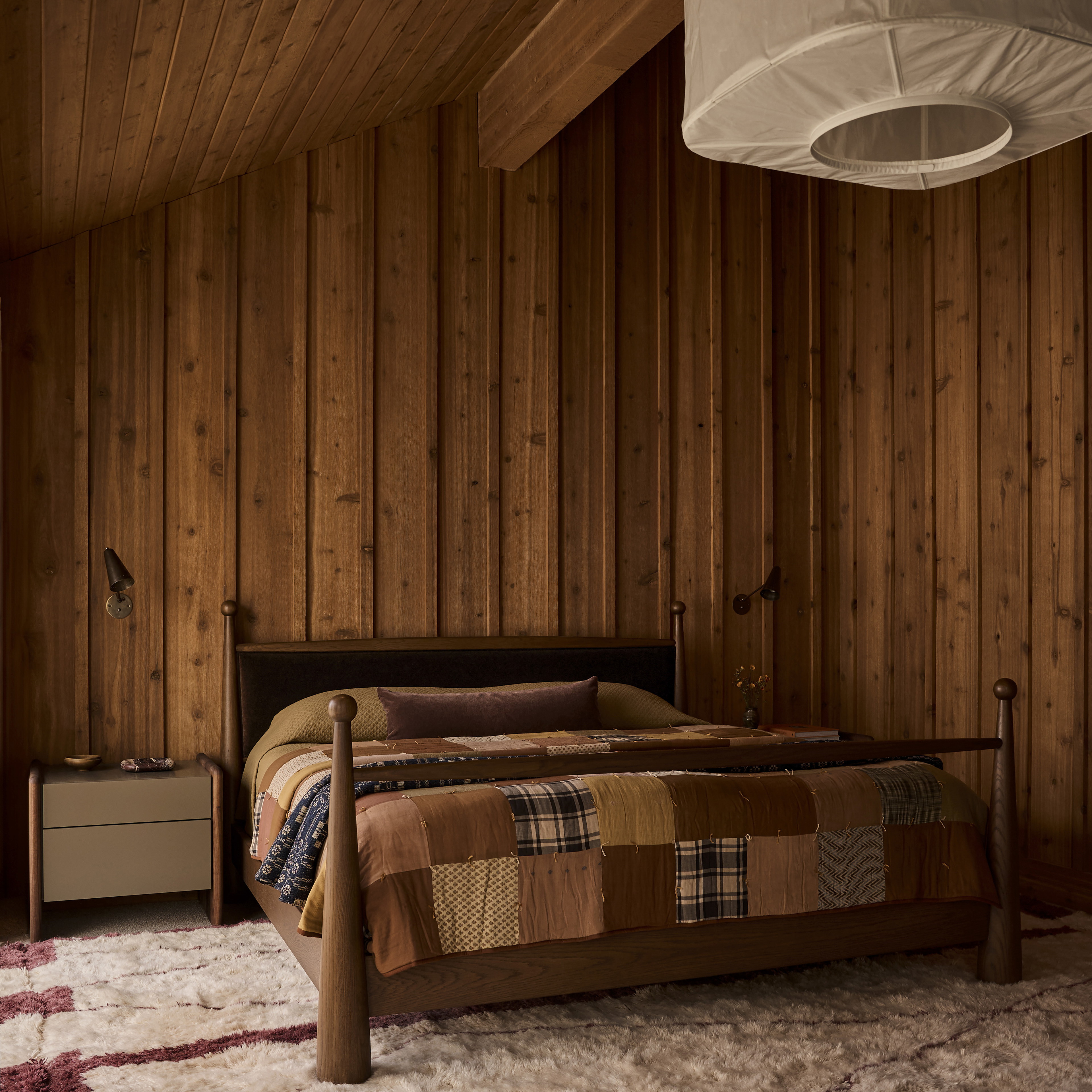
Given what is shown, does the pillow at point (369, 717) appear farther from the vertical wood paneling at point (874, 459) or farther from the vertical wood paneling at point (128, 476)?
the vertical wood paneling at point (874, 459)

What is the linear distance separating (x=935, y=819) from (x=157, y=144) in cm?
305

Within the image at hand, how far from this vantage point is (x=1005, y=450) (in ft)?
14.0

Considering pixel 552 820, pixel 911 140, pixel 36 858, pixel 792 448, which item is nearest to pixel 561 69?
pixel 911 140

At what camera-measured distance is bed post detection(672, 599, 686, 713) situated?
4.59 m

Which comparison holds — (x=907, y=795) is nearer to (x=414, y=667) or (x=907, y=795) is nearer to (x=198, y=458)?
(x=414, y=667)

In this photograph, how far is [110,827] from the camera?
11.1 ft

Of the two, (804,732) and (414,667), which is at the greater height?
(414,667)

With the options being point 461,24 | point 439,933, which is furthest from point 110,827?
point 461,24

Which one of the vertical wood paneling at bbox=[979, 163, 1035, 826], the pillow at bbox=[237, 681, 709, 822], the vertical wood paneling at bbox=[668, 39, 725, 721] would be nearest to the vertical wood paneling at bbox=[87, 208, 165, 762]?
the pillow at bbox=[237, 681, 709, 822]

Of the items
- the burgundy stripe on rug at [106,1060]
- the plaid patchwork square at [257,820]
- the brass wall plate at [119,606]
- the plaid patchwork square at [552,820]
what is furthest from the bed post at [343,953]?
the brass wall plate at [119,606]

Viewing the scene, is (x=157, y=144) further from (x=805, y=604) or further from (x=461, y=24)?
(x=805, y=604)

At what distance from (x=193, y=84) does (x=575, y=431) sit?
7.15ft

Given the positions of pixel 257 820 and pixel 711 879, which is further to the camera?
pixel 257 820

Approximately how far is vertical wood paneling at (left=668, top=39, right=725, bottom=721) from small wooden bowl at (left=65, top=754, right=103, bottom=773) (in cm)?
248
